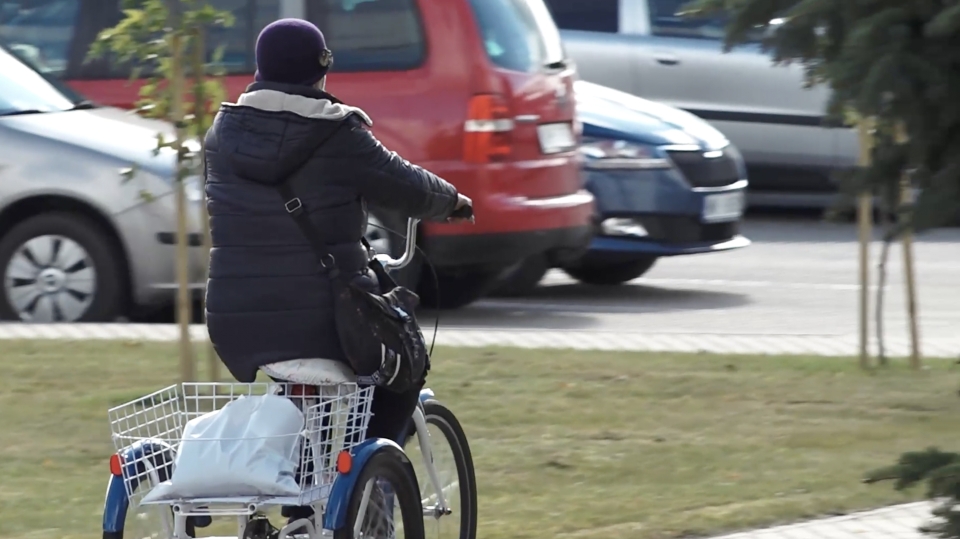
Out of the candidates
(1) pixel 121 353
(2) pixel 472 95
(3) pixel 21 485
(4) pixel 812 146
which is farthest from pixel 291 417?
(4) pixel 812 146

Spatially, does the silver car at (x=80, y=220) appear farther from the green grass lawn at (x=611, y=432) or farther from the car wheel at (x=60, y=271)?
the green grass lawn at (x=611, y=432)

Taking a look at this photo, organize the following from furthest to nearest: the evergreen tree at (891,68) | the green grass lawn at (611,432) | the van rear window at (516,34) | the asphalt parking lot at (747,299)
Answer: the asphalt parking lot at (747,299)
the van rear window at (516,34)
the green grass lawn at (611,432)
the evergreen tree at (891,68)

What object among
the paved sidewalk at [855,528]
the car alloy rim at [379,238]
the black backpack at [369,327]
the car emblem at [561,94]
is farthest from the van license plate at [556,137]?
the black backpack at [369,327]

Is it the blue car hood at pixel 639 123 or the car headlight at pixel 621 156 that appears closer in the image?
the car headlight at pixel 621 156

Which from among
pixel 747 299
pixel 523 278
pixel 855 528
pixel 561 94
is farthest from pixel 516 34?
pixel 855 528

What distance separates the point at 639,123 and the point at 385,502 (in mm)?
7225

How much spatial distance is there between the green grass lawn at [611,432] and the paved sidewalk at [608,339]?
0.79 feet

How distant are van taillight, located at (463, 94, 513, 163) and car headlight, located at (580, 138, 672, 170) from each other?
1.56 meters

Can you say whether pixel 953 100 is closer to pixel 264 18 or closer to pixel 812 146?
pixel 264 18

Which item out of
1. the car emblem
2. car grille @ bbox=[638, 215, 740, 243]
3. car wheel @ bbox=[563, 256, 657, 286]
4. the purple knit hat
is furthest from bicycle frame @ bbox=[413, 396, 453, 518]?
car wheel @ bbox=[563, 256, 657, 286]

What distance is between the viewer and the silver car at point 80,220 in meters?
9.28

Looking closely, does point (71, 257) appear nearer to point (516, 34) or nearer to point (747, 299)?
point (516, 34)

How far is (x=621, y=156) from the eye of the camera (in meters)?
11.1

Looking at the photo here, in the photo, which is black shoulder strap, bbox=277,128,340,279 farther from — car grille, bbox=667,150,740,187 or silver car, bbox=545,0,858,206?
silver car, bbox=545,0,858,206
